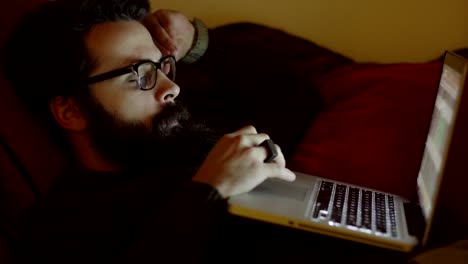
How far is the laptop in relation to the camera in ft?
2.70

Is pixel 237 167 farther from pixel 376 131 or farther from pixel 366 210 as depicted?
pixel 376 131

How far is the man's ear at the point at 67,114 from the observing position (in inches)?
44.7

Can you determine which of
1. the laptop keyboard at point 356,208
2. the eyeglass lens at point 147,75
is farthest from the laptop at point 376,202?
the eyeglass lens at point 147,75

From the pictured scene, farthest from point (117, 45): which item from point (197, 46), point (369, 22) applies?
point (369, 22)

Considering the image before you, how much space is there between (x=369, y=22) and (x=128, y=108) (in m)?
0.89

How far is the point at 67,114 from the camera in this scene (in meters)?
1.15

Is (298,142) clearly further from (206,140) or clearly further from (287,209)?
(287,209)

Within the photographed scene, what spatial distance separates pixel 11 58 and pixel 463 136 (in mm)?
1062

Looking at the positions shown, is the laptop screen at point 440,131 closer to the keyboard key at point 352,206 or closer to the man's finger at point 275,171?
the keyboard key at point 352,206

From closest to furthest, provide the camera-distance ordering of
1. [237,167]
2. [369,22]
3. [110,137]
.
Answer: [237,167]
[110,137]
[369,22]

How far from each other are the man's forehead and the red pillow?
49cm

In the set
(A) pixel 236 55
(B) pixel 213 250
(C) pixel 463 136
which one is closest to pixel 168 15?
(A) pixel 236 55

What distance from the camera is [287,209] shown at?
0.88m

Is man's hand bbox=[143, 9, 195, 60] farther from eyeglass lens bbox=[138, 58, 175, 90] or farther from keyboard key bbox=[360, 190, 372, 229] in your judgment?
keyboard key bbox=[360, 190, 372, 229]
